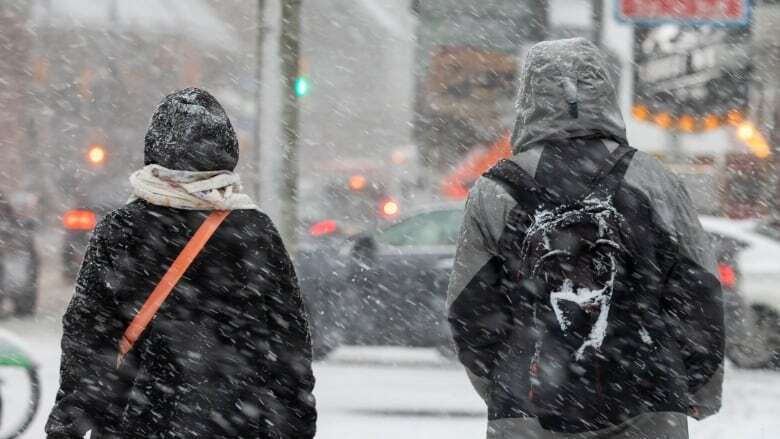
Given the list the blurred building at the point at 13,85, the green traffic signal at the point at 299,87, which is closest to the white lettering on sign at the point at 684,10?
the green traffic signal at the point at 299,87

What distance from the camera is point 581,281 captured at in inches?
105

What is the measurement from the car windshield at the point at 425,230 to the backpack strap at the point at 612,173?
829 cm

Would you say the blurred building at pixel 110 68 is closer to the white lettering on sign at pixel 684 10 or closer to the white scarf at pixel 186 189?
the white lettering on sign at pixel 684 10

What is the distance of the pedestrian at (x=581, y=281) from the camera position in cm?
269

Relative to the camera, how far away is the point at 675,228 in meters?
2.80

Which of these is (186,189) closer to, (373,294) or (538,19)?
(373,294)

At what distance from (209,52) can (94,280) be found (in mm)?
50334

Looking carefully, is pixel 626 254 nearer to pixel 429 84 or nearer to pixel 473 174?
pixel 473 174

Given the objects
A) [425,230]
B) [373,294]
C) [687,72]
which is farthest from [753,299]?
[687,72]

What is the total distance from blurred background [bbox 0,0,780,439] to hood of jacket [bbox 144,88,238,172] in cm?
399

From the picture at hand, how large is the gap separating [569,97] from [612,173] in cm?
21

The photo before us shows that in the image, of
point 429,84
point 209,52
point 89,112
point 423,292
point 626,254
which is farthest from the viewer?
point 209,52

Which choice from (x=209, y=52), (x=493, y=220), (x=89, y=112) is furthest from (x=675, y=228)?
(x=209, y=52)

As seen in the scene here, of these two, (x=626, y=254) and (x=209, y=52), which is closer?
(x=626, y=254)
